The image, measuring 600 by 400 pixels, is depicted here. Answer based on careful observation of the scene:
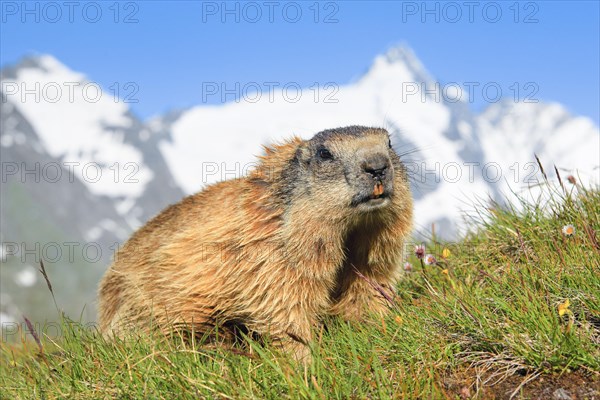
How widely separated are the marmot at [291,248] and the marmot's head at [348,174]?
0.01m

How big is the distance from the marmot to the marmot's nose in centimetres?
1

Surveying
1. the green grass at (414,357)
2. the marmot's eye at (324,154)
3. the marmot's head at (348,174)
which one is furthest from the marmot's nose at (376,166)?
the green grass at (414,357)

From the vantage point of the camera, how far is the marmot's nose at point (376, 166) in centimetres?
606

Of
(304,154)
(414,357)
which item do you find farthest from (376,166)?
(414,357)

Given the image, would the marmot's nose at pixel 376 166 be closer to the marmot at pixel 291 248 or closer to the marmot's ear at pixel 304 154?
the marmot at pixel 291 248

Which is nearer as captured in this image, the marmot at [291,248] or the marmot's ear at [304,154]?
the marmot at [291,248]

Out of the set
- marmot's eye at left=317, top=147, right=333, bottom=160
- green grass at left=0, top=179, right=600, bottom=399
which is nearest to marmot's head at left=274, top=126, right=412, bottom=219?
marmot's eye at left=317, top=147, right=333, bottom=160

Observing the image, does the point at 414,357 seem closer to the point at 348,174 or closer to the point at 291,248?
the point at 291,248

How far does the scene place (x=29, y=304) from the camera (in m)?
190

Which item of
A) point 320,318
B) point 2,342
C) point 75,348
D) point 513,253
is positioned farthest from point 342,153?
point 2,342

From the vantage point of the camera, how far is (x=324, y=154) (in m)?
6.52

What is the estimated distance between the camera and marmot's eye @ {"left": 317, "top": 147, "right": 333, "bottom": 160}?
649cm

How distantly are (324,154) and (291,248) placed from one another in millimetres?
1025

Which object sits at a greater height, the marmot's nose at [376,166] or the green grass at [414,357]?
the marmot's nose at [376,166]
